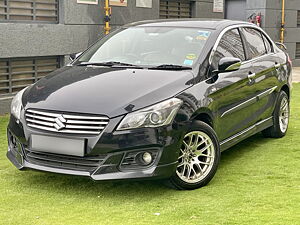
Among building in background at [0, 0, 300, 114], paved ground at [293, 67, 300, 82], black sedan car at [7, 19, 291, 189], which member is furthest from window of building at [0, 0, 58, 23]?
paved ground at [293, 67, 300, 82]

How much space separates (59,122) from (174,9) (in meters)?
10.4

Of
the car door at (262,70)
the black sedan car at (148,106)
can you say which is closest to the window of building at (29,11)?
the black sedan car at (148,106)

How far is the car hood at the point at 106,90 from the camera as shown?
441 centimetres

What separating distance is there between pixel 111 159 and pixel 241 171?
1.69m

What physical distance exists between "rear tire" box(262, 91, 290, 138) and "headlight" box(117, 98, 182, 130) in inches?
107

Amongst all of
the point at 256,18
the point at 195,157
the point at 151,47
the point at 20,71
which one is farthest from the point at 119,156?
the point at 256,18

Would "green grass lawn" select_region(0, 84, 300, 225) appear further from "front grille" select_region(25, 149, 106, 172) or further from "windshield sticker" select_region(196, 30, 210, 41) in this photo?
"windshield sticker" select_region(196, 30, 210, 41)

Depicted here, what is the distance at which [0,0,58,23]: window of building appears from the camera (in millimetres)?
9109

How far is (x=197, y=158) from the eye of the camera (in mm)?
4812

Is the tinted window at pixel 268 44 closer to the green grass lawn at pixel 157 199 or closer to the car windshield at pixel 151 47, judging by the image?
the car windshield at pixel 151 47

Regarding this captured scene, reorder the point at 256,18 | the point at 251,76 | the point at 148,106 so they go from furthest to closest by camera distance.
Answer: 1. the point at 256,18
2. the point at 251,76
3. the point at 148,106

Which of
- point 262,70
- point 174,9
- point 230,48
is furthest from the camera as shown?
point 174,9

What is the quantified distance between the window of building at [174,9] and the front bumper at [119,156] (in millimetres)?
9589

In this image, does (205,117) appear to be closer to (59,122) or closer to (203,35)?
(203,35)
